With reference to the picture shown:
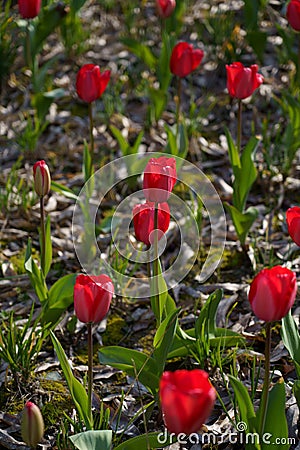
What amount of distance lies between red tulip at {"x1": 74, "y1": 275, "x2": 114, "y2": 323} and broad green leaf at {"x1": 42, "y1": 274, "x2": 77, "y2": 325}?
63cm

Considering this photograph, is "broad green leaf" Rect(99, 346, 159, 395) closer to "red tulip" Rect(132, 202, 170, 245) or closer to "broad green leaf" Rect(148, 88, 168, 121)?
"red tulip" Rect(132, 202, 170, 245)

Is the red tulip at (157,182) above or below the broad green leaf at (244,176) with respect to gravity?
above

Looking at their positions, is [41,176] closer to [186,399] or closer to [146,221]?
[146,221]

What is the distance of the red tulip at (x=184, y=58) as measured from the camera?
2.83 m

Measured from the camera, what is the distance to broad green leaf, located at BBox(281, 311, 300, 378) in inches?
74.9

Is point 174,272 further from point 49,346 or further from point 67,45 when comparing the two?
point 67,45

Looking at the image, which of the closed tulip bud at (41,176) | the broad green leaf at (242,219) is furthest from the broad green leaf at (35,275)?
the broad green leaf at (242,219)

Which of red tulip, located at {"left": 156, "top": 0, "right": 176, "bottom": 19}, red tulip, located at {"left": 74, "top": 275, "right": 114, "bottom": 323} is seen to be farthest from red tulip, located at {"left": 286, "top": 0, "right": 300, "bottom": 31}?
red tulip, located at {"left": 74, "top": 275, "right": 114, "bottom": 323}

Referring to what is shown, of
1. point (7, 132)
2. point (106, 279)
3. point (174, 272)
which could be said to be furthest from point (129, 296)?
point (7, 132)

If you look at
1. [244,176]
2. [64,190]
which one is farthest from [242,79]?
[64,190]

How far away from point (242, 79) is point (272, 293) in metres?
1.24

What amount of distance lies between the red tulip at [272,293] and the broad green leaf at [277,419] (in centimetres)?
29

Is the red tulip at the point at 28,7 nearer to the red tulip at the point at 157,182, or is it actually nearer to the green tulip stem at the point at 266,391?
the red tulip at the point at 157,182

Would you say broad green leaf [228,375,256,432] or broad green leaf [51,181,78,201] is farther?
broad green leaf [51,181,78,201]
